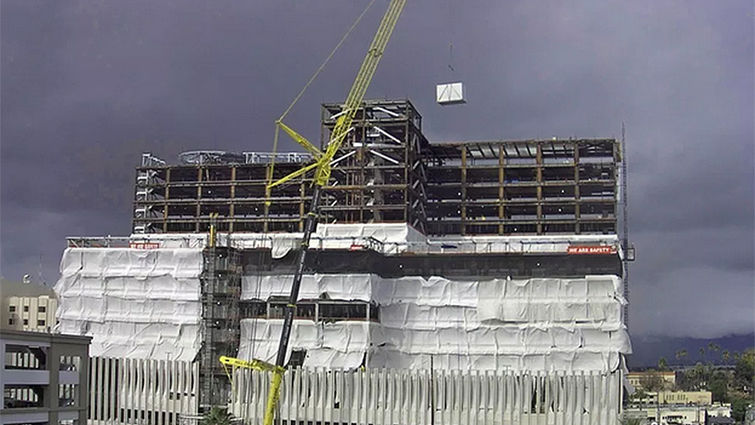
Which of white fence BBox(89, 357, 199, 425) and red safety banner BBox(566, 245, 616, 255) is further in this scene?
white fence BBox(89, 357, 199, 425)

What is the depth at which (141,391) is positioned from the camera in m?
98.9

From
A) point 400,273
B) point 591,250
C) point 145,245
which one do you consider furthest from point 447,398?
point 145,245

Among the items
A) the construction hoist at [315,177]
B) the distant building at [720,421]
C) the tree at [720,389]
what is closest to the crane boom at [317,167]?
the construction hoist at [315,177]

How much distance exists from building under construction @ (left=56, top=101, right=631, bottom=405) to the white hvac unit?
3.81 m

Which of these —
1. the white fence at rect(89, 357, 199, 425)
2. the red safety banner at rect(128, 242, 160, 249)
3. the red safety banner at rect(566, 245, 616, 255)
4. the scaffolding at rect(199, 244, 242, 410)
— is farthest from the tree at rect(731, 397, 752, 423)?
the red safety banner at rect(128, 242, 160, 249)

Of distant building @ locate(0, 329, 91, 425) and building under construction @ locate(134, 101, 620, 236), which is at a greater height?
building under construction @ locate(134, 101, 620, 236)

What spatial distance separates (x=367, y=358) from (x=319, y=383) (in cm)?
639

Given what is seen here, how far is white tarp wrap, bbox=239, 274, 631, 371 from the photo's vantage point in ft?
313

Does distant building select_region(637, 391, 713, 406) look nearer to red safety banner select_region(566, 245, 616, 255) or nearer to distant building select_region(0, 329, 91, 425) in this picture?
red safety banner select_region(566, 245, 616, 255)

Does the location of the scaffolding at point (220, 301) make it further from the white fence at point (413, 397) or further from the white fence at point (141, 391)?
the white fence at point (413, 397)

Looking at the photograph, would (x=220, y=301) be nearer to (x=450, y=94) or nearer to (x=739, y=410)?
(x=450, y=94)

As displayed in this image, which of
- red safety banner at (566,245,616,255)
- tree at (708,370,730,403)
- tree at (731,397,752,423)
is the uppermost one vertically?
red safety banner at (566,245,616,255)

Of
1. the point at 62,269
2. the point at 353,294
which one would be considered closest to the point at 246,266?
the point at 353,294

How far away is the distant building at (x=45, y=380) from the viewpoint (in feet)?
178
